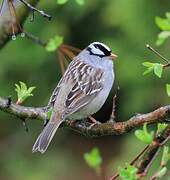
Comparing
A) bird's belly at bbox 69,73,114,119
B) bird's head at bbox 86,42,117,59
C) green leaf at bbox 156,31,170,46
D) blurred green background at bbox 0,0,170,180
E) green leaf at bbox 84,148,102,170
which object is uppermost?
green leaf at bbox 156,31,170,46

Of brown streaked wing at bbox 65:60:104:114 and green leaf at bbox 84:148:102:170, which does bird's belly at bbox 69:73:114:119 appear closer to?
brown streaked wing at bbox 65:60:104:114

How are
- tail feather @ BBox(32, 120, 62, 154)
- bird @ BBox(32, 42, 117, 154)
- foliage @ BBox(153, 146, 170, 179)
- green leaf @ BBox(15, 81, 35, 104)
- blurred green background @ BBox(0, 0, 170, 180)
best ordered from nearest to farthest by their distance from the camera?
foliage @ BBox(153, 146, 170, 179)
green leaf @ BBox(15, 81, 35, 104)
tail feather @ BBox(32, 120, 62, 154)
bird @ BBox(32, 42, 117, 154)
blurred green background @ BBox(0, 0, 170, 180)

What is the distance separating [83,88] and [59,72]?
157 inches

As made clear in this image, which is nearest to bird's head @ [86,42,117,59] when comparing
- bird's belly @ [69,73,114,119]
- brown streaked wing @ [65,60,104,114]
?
brown streaked wing @ [65,60,104,114]

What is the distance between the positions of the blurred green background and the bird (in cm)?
239

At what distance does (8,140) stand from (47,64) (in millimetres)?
1223

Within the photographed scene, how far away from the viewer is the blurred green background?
8.14 meters

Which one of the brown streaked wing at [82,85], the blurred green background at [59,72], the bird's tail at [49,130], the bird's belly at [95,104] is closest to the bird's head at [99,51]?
the brown streaked wing at [82,85]

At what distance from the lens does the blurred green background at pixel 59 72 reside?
814 cm

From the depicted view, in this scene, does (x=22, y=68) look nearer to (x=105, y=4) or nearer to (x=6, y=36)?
(x=105, y=4)

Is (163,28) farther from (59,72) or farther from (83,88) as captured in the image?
(59,72)

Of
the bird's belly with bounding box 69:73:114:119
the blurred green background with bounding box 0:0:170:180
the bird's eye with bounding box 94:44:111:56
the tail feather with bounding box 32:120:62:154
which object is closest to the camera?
the tail feather with bounding box 32:120:62:154

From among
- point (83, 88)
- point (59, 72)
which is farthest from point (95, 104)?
point (59, 72)

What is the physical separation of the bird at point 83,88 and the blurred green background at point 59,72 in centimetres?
239
